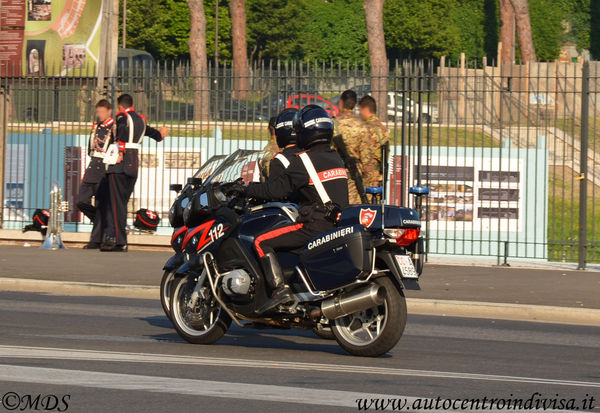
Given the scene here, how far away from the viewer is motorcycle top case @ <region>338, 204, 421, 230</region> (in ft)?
28.5

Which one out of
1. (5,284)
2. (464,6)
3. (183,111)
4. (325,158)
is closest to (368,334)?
(325,158)

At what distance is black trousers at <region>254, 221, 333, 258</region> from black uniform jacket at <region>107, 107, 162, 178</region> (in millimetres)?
8091

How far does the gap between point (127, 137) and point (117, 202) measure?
969 mm

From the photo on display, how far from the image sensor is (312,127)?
921 cm

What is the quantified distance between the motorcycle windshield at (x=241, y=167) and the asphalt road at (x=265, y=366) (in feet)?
9.42

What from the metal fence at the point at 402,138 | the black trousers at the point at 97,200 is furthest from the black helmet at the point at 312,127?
the black trousers at the point at 97,200

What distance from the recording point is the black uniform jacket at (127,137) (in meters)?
17.0

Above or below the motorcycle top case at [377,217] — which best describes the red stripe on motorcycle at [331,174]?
above

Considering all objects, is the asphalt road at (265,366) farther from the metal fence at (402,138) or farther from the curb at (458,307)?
the metal fence at (402,138)

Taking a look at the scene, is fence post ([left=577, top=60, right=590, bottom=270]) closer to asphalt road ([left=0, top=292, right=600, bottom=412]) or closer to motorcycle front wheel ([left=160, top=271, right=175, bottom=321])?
asphalt road ([left=0, top=292, right=600, bottom=412])

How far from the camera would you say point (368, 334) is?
880 cm

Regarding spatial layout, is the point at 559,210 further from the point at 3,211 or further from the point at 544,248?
the point at 3,211

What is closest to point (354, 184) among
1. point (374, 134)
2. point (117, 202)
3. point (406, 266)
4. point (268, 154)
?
point (374, 134)

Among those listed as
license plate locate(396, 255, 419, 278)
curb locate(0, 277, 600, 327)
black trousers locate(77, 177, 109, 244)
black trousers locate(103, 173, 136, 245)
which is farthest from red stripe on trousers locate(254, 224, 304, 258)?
black trousers locate(77, 177, 109, 244)
